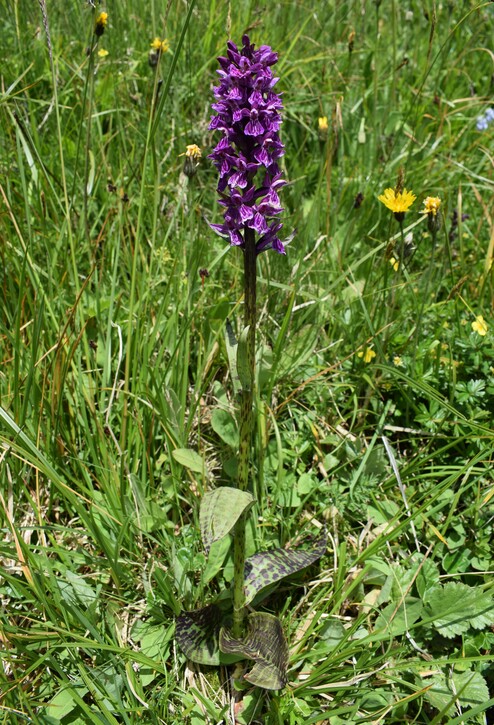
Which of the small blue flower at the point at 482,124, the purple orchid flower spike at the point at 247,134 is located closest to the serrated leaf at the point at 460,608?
the purple orchid flower spike at the point at 247,134

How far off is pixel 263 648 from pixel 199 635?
21 centimetres

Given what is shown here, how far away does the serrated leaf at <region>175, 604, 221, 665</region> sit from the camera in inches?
71.7

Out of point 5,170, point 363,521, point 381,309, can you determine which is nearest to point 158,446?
point 363,521

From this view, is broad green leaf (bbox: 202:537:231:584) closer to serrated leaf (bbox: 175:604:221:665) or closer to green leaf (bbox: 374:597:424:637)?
serrated leaf (bbox: 175:604:221:665)

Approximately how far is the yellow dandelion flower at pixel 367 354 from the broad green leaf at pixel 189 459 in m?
0.79

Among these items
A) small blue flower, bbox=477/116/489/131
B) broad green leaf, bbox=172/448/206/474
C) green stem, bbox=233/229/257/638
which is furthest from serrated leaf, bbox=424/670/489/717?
small blue flower, bbox=477/116/489/131

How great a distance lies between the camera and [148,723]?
1.68 meters

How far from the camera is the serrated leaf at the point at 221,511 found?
1406 mm

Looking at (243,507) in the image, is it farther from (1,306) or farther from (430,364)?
(1,306)

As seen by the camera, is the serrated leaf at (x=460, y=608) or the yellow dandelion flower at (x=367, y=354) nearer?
the serrated leaf at (x=460, y=608)

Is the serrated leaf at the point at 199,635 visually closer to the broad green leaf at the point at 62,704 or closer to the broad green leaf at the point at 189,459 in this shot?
the broad green leaf at the point at 62,704

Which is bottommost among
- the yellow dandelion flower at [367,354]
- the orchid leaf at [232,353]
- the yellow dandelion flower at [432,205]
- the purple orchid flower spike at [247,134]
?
the yellow dandelion flower at [367,354]

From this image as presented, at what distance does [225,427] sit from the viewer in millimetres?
2234

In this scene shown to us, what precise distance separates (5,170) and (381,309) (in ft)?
6.00
